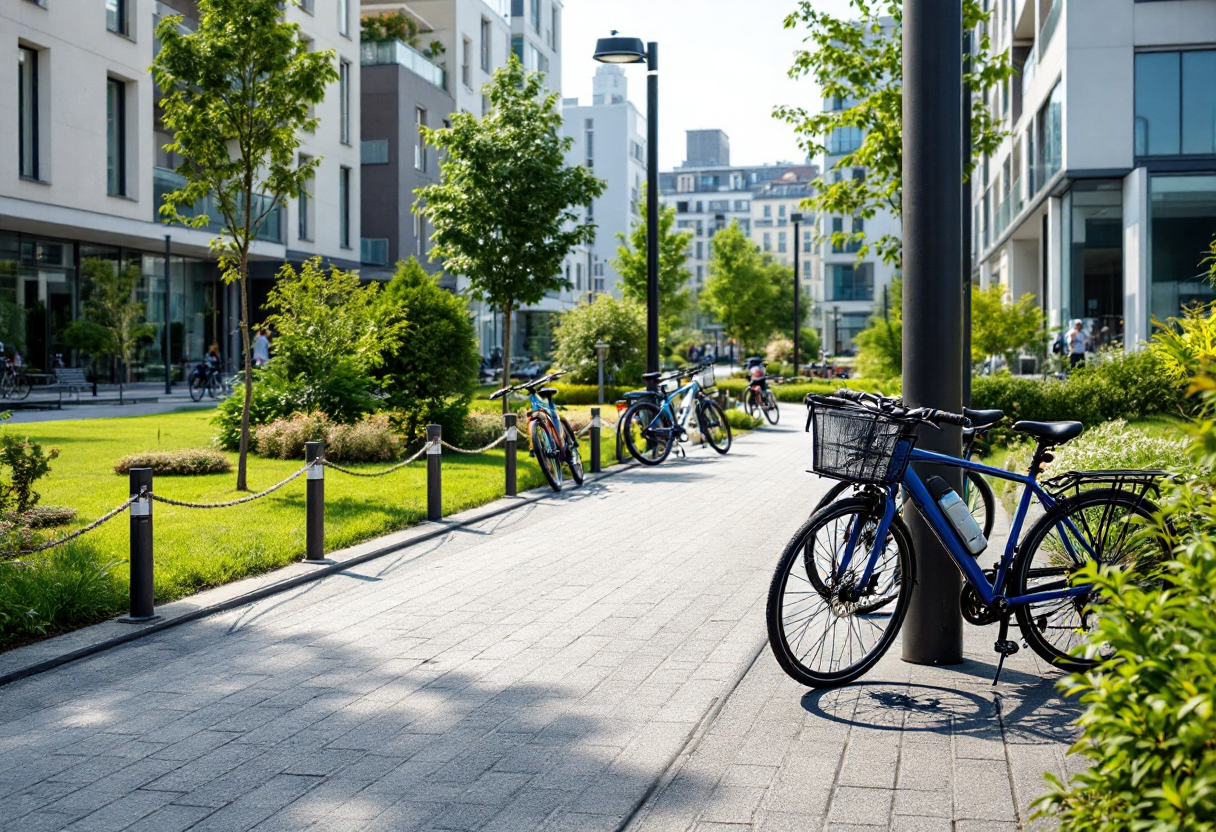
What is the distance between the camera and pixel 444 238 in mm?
19375

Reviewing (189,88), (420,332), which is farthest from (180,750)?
(420,332)

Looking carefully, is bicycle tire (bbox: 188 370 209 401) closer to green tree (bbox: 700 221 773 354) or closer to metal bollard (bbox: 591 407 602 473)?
metal bollard (bbox: 591 407 602 473)

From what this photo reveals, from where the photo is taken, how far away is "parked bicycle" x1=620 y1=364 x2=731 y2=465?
17016 millimetres

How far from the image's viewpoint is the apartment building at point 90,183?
1084 inches

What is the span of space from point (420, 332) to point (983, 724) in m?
13.0

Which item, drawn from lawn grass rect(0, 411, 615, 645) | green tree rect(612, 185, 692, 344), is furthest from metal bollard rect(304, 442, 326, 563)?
green tree rect(612, 185, 692, 344)

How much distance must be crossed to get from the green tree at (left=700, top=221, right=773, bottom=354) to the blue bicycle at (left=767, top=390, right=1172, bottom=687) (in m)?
51.1

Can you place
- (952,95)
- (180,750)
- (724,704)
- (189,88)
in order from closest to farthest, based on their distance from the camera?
1. (180,750)
2. (724,704)
3. (952,95)
4. (189,88)

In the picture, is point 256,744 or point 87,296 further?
point 87,296

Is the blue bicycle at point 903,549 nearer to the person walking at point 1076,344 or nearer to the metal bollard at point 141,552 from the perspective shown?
the metal bollard at point 141,552

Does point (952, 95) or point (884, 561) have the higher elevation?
point (952, 95)

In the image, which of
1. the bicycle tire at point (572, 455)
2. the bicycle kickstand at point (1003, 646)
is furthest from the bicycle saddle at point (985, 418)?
the bicycle tire at point (572, 455)

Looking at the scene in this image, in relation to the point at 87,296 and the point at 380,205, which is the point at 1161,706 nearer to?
the point at 87,296

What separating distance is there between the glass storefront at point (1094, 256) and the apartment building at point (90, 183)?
1853 cm
